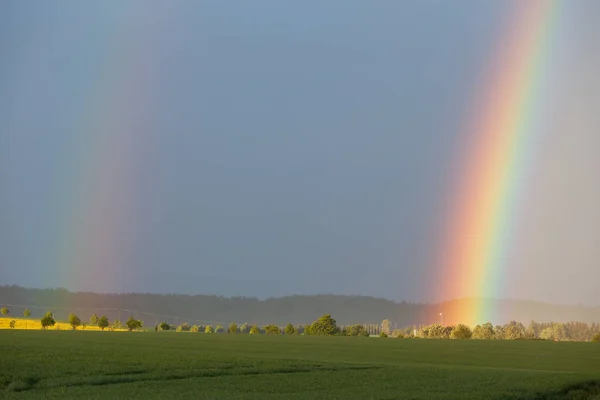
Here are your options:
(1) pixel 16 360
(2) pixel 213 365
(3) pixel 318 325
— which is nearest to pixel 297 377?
(2) pixel 213 365

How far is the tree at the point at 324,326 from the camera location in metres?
168

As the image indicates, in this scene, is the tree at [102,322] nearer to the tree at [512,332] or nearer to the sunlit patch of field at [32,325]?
the sunlit patch of field at [32,325]

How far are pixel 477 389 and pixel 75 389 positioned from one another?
835 inches

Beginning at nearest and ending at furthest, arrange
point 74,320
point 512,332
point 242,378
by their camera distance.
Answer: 1. point 242,378
2. point 512,332
3. point 74,320

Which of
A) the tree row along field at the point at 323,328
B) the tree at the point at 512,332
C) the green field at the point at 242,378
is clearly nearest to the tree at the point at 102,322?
the tree row along field at the point at 323,328

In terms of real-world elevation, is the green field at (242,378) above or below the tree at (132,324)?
below

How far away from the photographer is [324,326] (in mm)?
168875

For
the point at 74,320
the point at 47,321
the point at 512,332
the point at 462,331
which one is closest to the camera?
the point at 462,331

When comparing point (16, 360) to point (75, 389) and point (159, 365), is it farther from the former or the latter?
point (75, 389)

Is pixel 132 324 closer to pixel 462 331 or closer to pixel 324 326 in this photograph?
pixel 324 326

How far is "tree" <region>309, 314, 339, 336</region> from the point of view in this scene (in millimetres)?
167750

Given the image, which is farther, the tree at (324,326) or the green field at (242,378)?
the tree at (324,326)

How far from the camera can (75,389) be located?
1535 inches

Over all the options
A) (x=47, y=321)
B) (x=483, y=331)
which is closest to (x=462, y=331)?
(x=483, y=331)
